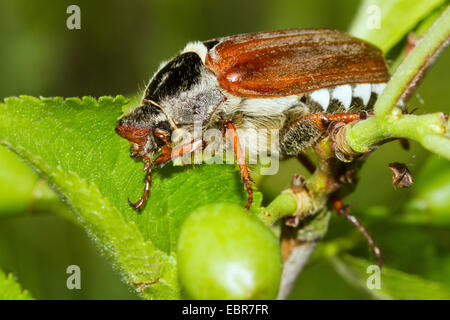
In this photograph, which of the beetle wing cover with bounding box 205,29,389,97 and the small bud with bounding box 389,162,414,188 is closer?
the small bud with bounding box 389,162,414,188

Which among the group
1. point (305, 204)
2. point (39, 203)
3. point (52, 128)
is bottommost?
point (39, 203)

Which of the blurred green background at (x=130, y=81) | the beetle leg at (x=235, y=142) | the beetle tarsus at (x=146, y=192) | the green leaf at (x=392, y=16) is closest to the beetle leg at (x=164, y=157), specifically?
the beetle tarsus at (x=146, y=192)

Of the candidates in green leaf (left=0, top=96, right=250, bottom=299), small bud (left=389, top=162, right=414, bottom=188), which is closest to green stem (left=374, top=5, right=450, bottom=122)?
small bud (left=389, top=162, right=414, bottom=188)

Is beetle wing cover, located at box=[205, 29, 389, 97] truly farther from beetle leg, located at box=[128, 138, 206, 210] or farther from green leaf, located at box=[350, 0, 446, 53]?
beetle leg, located at box=[128, 138, 206, 210]

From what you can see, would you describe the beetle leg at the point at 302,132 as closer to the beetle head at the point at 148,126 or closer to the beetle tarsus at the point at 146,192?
the beetle head at the point at 148,126

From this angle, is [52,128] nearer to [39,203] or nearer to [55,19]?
[39,203]

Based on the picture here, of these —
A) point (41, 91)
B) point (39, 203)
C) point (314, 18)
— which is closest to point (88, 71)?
point (41, 91)

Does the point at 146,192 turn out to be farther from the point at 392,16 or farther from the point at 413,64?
the point at 392,16
